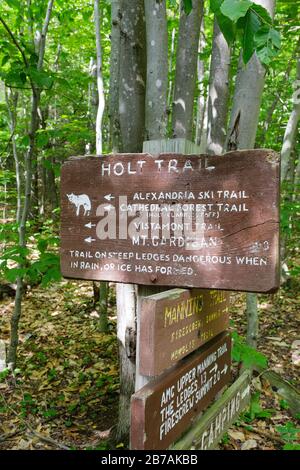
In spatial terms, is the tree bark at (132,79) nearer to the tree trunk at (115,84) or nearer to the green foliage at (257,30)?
the tree trunk at (115,84)

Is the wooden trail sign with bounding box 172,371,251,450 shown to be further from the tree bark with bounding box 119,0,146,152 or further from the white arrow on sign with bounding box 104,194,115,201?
the tree bark with bounding box 119,0,146,152

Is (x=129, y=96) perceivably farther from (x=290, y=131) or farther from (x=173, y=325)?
(x=290, y=131)

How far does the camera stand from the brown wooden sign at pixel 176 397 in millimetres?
1494

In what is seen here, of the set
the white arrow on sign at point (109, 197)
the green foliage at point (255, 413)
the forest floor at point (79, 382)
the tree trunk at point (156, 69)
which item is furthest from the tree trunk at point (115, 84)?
the green foliage at point (255, 413)

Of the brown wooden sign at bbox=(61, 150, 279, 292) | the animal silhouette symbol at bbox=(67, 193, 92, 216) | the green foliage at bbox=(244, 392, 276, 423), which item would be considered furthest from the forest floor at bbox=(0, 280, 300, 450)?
the animal silhouette symbol at bbox=(67, 193, 92, 216)

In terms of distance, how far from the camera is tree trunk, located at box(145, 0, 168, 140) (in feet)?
9.69

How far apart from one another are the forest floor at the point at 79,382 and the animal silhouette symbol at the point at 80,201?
221 centimetres

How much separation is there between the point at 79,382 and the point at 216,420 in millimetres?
2932

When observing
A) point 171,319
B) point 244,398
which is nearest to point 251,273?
point 171,319

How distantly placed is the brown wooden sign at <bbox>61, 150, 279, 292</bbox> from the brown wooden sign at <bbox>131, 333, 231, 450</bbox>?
0.42 m

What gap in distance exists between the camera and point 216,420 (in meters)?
1.93

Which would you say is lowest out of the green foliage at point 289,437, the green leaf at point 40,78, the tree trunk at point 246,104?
the green foliage at point 289,437

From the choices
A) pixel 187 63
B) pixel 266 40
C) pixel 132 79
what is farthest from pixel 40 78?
pixel 266 40

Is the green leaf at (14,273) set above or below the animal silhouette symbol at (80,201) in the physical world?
below
